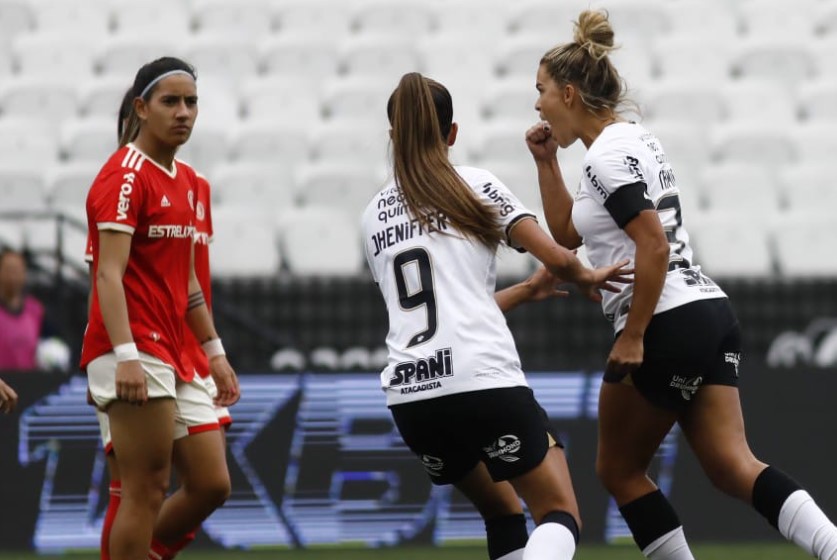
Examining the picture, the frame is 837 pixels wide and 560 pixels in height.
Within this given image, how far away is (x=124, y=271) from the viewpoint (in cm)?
538

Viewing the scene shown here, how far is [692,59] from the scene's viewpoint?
13.7 metres

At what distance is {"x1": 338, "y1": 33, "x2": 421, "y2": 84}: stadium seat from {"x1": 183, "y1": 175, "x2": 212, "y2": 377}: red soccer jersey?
7439mm

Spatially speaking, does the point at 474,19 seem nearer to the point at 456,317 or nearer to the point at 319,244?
the point at 319,244

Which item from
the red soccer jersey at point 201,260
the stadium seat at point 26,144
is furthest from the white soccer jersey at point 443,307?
the stadium seat at point 26,144

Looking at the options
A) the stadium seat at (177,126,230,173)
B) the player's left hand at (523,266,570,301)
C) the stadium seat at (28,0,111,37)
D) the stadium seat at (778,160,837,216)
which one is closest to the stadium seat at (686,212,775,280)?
the stadium seat at (778,160,837,216)

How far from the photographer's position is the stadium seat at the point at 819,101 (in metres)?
13.1

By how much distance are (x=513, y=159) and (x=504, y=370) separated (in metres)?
7.56

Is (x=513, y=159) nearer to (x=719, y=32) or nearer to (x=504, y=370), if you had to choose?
(x=719, y=32)

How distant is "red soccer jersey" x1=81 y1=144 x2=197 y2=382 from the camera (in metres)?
5.34

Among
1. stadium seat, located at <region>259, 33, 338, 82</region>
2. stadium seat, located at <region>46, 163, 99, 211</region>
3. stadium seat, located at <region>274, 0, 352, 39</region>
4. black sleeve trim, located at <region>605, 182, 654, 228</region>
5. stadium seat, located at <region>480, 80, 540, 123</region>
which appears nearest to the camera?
black sleeve trim, located at <region>605, 182, 654, 228</region>

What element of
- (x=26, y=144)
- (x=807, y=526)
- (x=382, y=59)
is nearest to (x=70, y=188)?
(x=26, y=144)

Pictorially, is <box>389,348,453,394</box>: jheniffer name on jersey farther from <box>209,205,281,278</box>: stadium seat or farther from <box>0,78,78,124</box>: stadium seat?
<box>0,78,78,124</box>: stadium seat

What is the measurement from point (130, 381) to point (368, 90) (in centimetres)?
830

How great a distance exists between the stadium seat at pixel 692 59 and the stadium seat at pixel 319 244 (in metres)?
3.89
